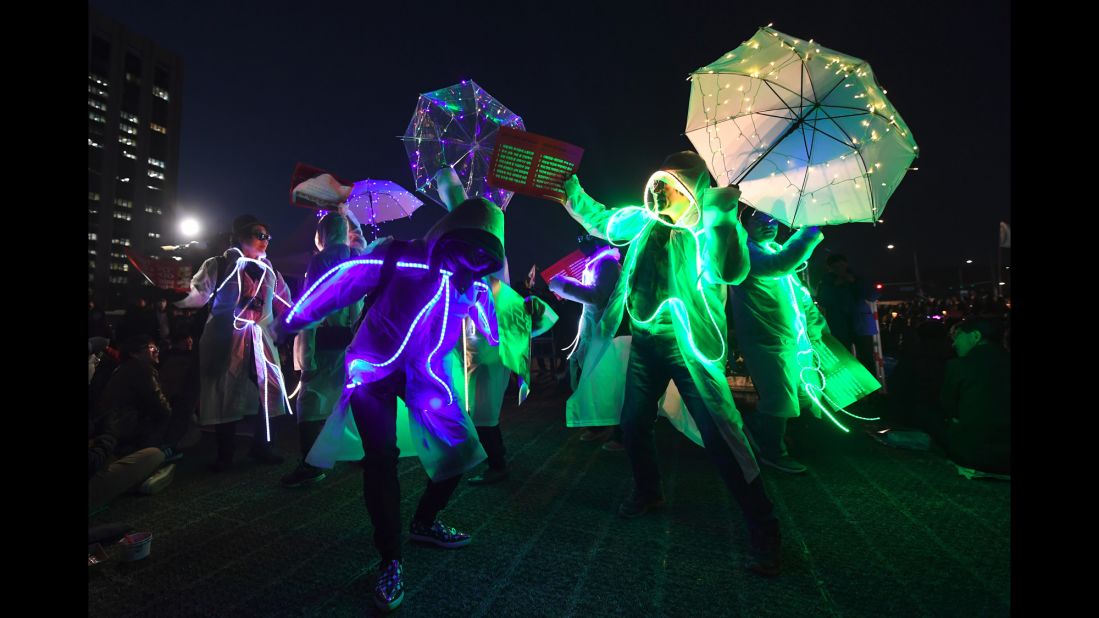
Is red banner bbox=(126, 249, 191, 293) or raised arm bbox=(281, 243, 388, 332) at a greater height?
red banner bbox=(126, 249, 191, 293)

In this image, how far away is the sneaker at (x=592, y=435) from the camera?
18.5ft

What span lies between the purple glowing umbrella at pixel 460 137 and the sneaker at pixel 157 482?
2.99 metres

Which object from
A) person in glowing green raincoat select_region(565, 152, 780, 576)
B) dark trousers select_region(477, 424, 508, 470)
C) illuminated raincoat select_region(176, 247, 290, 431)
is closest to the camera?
person in glowing green raincoat select_region(565, 152, 780, 576)

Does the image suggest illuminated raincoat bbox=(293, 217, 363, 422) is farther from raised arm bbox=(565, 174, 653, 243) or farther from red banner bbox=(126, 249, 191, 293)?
red banner bbox=(126, 249, 191, 293)

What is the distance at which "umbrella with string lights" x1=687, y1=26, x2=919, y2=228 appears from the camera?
127 inches

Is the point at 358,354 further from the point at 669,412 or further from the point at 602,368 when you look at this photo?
the point at 669,412

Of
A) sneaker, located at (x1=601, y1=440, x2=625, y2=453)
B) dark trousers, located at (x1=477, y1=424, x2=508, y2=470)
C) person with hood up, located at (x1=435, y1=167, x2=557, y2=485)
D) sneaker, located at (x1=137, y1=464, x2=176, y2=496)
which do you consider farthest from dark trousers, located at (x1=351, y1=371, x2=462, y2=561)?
sneaker, located at (x1=601, y1=440, x2=625, y2=453)

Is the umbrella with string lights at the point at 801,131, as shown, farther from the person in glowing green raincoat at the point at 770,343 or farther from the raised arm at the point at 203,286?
the raised arm at the point at 203,286

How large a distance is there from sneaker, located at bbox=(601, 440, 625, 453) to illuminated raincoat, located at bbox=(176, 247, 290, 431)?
3.16 metres

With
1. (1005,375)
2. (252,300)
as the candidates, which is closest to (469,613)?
(252,300)

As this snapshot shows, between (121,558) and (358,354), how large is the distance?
168 cm

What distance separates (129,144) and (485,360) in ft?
290

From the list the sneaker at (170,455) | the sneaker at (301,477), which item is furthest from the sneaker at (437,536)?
the sneaker at (170,455)

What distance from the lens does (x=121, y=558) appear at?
2.71m
